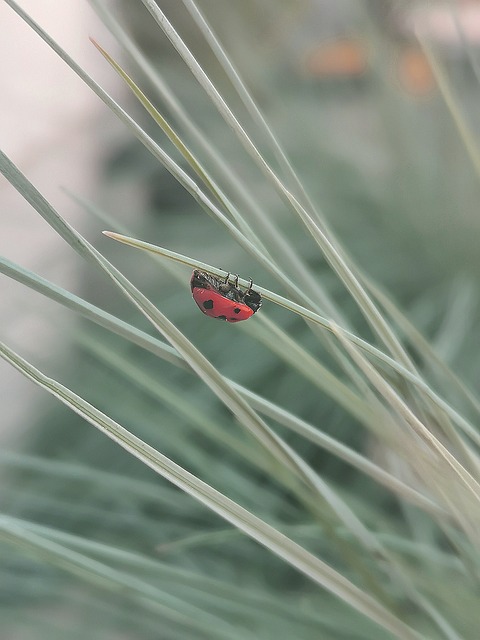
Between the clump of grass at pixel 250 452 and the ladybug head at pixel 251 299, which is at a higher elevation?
the ladybug head at pixel 251 299

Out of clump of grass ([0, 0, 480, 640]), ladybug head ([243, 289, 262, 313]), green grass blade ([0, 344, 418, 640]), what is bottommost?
green grass blade ([0, 344, 418, 640])

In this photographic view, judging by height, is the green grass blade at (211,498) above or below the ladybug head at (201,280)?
below

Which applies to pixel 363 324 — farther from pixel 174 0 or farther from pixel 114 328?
pixel 174 0

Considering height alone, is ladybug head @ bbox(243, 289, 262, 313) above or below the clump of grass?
above

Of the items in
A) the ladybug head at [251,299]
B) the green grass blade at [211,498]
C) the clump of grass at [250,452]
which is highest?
the ladybug head at [251,299]

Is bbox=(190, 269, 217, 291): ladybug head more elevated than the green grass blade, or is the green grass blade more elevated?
bbox=(190, 269, 217, 291): ladybug head

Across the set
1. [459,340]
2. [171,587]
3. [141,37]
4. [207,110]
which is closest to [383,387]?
[171,587]
